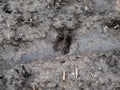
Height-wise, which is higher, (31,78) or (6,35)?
(6,35)

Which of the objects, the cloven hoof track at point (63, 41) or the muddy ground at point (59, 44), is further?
the cloven hoof track at point (63, 41)

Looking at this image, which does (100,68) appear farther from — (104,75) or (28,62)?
(28,62)

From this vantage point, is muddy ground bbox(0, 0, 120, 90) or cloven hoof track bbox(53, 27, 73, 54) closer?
muddy ground bbox(0, 0, 120, 90)

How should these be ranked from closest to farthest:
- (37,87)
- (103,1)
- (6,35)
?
(37,87) → (6,35) → (103,1)

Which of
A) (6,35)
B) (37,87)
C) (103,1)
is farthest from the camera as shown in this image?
(103,1)

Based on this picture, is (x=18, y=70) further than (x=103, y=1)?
No

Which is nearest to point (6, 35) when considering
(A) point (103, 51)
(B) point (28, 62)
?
(B) point (28, 62)
